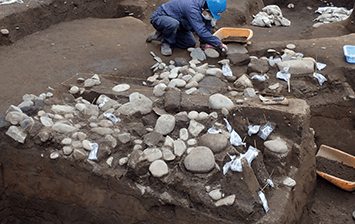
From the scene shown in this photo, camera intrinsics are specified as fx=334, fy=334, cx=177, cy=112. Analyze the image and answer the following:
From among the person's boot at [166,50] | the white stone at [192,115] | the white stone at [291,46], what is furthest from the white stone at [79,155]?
the white stone at [291,46]

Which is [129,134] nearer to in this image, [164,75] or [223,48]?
[164,75]

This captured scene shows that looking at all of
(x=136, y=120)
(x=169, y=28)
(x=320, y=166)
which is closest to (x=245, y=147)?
(x=136, y=120)

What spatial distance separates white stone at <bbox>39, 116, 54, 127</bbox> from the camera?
3.61m

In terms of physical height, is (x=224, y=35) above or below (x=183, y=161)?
below

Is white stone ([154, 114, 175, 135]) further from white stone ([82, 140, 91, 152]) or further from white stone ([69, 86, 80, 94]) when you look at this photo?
white stone ([69, 86, 80, 94])

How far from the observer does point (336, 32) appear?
741 centimetres

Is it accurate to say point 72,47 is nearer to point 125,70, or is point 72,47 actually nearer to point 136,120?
point 125,70

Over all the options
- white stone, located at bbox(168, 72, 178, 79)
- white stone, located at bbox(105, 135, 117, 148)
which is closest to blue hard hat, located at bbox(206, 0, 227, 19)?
white stone, located at bbox(168, 72, 178, 79)

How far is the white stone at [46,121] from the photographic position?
3613mm

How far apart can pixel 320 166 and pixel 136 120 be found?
8.75ft

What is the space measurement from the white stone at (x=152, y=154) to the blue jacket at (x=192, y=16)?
2.45 metres

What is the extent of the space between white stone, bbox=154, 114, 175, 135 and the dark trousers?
2190 millimetres

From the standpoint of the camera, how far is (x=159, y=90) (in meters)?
4.12

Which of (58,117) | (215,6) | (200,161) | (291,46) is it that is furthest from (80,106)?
(291,46)
